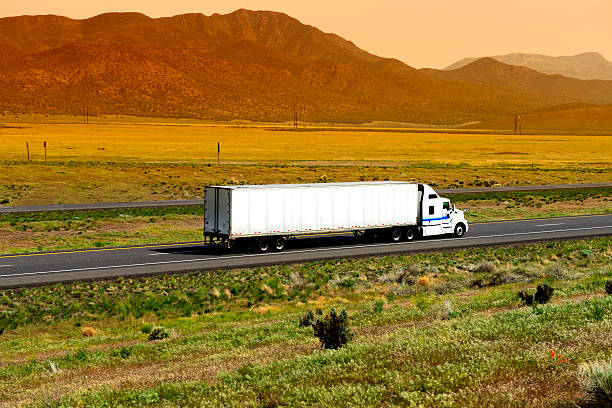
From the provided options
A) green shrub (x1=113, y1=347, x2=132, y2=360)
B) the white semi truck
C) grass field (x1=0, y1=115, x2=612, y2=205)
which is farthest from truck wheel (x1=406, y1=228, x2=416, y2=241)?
grass field (x1=0, y1=115, x2=612, y2=205)

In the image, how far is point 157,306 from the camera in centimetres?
2545

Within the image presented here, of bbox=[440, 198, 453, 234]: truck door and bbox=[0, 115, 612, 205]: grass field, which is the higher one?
bbox=[0, 115, 612, 205]: grass field

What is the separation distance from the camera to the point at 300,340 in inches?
627

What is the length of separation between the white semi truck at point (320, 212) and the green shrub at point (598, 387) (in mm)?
26248

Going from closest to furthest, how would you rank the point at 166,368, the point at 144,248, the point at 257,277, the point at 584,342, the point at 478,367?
the point at 478,367 → the point at 584,342 → the point at 166,368 → the point at 257,277 → the point at 144,248

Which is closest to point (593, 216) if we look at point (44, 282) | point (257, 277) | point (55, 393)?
point (257, 277)

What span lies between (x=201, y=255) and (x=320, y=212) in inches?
255

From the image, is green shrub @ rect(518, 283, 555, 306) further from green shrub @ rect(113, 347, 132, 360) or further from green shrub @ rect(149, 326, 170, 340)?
green shrub @ rect(113, 347, 132, 360)

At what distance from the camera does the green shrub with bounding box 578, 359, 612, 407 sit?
792cm

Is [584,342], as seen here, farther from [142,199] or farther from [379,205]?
[142,199]

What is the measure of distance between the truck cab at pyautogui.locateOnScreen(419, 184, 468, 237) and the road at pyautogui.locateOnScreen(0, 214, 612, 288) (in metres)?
0.60

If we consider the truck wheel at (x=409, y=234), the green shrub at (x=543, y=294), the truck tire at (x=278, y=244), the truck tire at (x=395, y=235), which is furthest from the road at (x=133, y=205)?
the green shrub at (x=543, y=294)

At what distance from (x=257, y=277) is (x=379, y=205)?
1055cm

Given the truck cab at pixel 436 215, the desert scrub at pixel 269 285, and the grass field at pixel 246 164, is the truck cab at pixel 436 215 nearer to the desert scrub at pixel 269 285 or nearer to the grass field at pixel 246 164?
the desert scrub at pixel 269 285
